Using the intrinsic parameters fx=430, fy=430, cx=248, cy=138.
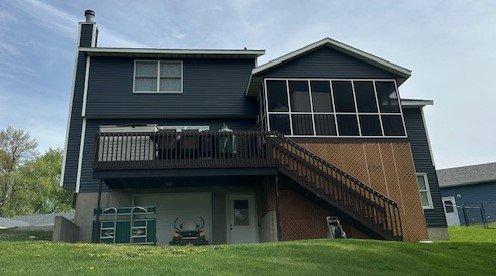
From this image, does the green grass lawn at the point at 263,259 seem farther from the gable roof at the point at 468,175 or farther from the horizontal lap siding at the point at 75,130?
the gable roof at the point at 468,175

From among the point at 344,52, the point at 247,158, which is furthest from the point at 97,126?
the point at 344,52

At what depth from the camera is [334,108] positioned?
685 inches

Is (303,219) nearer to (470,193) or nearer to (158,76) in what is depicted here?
(158,76)

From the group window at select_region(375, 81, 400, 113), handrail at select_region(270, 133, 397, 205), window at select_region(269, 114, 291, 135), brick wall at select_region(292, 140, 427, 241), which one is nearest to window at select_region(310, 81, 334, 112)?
window at select_region(269, 114, 291, 135)

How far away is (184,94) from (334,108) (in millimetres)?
6496

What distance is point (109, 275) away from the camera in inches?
300

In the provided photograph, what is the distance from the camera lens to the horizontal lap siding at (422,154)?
18.8m

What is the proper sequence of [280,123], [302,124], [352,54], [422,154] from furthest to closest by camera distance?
1. [422,154]
2. [352,54]
3. [302,124]
4. [280,123]

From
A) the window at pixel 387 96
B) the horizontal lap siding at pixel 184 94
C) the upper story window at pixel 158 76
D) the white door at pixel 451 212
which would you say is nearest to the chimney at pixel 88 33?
the horizontal lap siding at pixel 184 94

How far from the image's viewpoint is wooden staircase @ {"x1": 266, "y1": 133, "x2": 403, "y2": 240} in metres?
14.4

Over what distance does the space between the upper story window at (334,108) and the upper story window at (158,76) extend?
4.37 meters

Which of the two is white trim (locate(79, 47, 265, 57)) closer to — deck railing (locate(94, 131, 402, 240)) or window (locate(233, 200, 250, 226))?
deck railing (locate(94, 131, 402, 240))

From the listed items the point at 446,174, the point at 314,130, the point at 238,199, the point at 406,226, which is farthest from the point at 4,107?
the point at 446,174

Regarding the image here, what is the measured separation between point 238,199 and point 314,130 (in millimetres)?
4269
